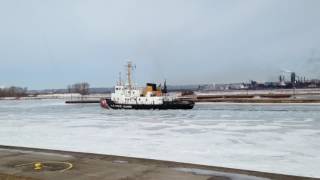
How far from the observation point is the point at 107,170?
8.80m

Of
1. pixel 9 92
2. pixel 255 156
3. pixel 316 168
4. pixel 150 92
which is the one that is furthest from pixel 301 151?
pixel 9 92

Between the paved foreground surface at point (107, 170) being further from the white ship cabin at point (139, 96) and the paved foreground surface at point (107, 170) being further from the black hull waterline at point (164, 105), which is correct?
the white ship cabin at point (139, 96)

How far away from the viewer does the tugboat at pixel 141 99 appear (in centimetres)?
4722

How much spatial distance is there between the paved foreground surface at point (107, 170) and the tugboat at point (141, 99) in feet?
117

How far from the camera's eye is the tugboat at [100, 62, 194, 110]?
4722 cm

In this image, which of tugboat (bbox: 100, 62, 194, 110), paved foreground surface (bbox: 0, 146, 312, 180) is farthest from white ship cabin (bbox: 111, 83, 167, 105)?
paved foreground surface (bbox: 0, 146, 312, 180)

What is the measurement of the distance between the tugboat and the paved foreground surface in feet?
117

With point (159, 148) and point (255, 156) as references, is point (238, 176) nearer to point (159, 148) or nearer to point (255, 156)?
point (255, 156)

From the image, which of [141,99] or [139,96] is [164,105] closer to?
[141,99]

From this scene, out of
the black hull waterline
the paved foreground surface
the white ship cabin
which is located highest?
the white ship cabin

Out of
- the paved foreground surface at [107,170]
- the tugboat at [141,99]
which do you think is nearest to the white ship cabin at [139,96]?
the tugboat at [141,99]

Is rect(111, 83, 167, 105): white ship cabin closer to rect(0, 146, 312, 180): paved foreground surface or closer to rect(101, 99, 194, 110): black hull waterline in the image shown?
rect(101, 99, 194, 110): black hull waterline

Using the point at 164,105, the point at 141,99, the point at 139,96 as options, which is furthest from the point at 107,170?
the point at 139,96

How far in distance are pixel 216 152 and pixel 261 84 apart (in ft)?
584
